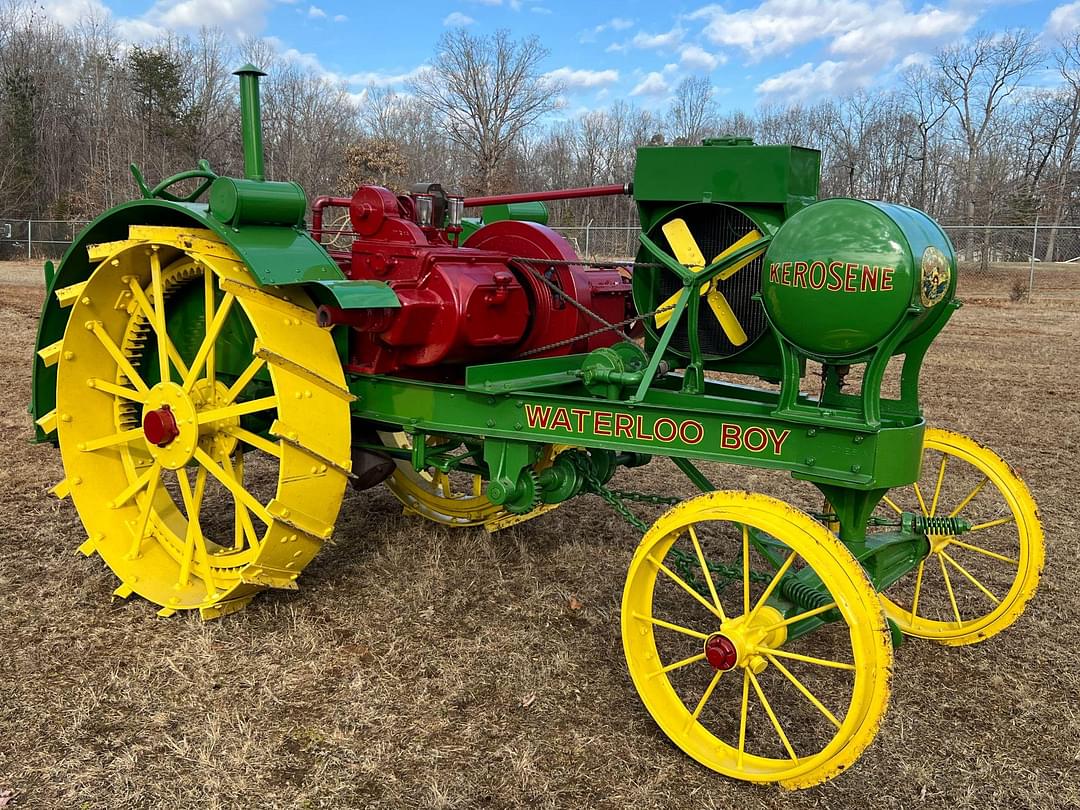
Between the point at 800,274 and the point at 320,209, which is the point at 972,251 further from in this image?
the point at 800,274

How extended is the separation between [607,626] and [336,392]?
140 cm

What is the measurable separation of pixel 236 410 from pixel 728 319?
5.84 ft

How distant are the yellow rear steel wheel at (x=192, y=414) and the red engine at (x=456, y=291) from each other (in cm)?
26

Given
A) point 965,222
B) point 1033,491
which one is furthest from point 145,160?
point 1033,491

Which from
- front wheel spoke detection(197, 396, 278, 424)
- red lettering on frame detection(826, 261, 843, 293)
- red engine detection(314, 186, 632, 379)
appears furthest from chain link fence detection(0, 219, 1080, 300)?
red lettering on frame detection(826, 261, 843, 293)

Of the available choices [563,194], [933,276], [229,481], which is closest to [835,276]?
[933,276]

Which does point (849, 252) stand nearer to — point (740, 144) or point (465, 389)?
point (740, 144)

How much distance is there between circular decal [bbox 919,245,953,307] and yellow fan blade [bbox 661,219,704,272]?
83 cm

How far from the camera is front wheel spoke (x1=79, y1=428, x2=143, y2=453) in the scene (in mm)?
3510

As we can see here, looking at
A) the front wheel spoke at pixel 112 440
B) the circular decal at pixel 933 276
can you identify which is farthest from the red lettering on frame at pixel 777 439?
the front wheel spoke at pixel 112 440

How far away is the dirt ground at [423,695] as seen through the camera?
2.48 metres

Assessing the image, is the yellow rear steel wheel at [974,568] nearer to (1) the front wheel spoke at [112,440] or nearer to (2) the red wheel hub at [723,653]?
(2) the red wheel hub at [723,653]

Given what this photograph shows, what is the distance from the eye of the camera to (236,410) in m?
3.15

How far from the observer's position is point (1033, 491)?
5172mm
